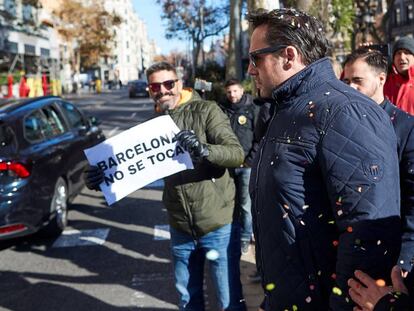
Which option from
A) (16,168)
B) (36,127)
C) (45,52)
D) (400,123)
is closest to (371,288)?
(400,123)

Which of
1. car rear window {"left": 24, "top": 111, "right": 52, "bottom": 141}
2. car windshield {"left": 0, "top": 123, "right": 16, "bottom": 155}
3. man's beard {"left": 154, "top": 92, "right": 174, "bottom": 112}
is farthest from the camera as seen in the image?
car rear window {"left": 24, "top": 111, "right": 52, "bottom": 141}

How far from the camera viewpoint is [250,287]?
457 centimetres

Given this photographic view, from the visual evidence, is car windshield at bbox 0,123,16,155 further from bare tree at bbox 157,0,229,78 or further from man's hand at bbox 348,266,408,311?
bare tree at bbox 157,0,229,78

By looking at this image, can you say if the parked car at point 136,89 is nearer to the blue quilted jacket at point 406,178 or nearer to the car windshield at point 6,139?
the car windshield at point 6,139

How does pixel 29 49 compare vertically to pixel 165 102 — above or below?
above

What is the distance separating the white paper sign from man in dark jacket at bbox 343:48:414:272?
1.09 metres

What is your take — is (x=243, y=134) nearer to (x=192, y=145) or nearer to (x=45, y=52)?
(x=192, y=145)

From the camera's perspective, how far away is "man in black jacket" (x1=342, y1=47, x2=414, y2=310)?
1.79 meters

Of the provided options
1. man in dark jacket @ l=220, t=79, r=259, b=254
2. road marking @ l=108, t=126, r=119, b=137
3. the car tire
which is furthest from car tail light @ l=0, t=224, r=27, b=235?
road marking @ l=108, t=126, r=119, b=137

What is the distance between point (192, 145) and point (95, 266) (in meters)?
2.88

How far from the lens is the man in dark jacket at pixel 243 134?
5488 mm

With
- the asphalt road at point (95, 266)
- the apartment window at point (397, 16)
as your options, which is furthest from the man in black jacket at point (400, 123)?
the apartment window at point (397, 16)

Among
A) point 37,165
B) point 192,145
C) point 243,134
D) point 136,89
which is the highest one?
point 192,145

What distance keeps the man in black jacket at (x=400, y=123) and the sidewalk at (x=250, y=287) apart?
7.12 feet
